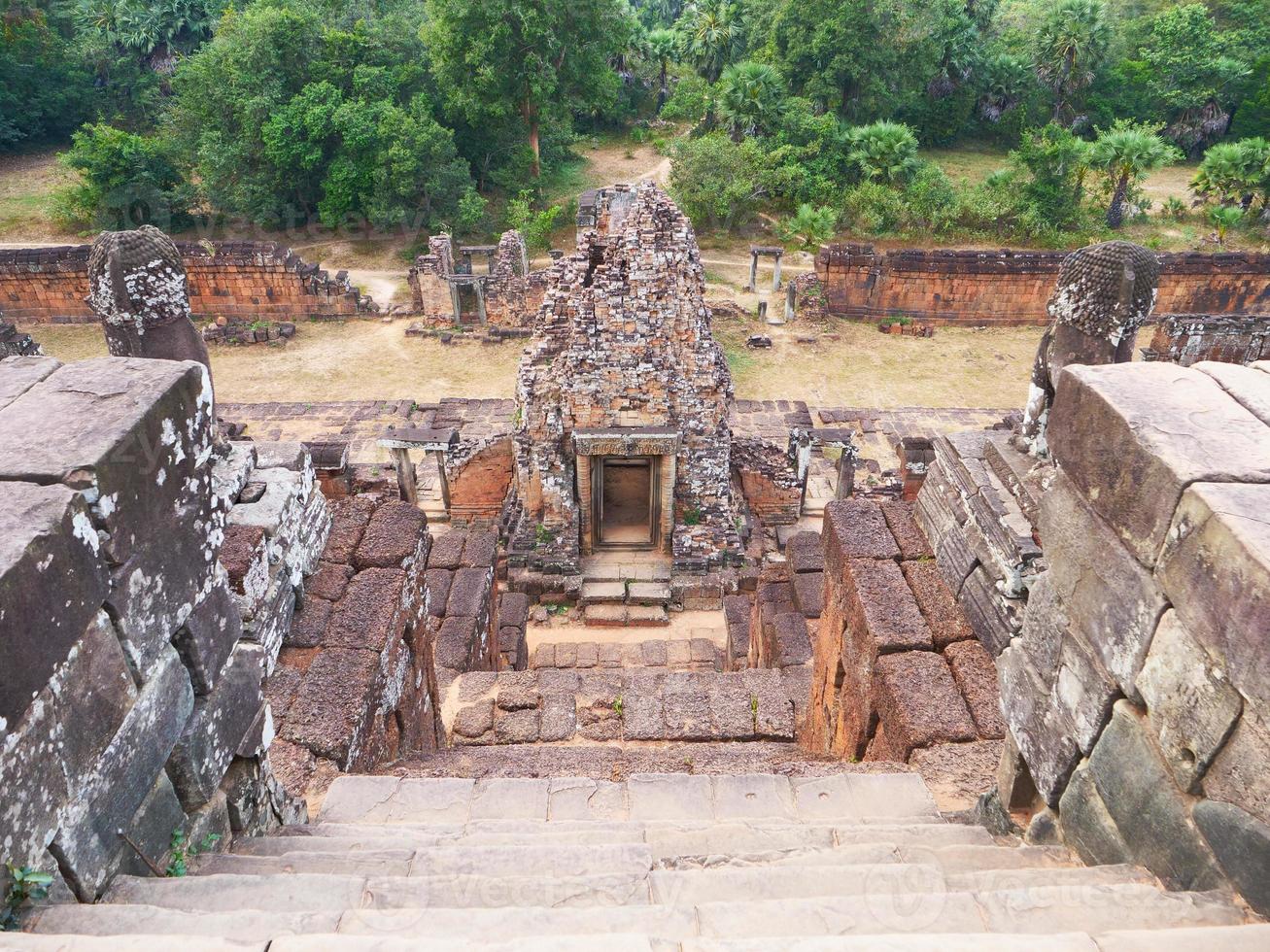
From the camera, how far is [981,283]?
22391mm

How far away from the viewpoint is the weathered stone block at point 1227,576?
2053 mm

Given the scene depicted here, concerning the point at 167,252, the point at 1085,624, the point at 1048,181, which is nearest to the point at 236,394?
the point at 167,252

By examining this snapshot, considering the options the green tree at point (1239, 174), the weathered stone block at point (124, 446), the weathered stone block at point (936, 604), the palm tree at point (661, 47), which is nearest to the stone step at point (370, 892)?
the weathered stone block at point (124, 446)

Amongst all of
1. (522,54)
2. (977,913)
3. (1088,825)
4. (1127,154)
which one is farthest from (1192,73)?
(977,913)

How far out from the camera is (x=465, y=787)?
4543mm

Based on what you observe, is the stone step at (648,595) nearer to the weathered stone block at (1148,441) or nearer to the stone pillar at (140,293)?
the stone pillar at (140,293)

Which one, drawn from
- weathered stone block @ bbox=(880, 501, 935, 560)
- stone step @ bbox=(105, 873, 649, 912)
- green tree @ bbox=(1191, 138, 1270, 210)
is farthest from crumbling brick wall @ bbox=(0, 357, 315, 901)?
green tree @ bbox=(1191, 138, 1270, 210)

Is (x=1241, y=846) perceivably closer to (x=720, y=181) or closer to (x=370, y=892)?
(x=370, y=892)

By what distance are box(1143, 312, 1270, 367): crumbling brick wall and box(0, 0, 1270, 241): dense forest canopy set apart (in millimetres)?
9121

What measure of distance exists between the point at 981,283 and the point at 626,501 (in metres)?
14.7

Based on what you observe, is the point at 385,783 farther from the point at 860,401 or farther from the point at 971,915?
the point at 860,401

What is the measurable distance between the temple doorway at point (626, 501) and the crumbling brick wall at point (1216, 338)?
1294 centimetres

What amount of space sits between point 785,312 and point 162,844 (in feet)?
69.8

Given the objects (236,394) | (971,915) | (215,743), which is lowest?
(236,394)
